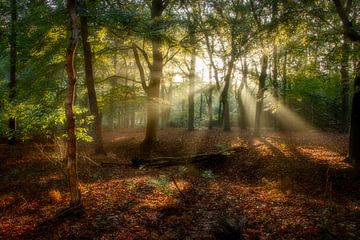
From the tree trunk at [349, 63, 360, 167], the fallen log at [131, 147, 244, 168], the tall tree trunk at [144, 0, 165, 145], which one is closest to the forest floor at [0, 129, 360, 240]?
the fallen log at [131, 147, 244, 168]

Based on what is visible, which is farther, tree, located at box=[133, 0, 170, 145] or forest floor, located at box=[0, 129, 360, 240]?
tree, located at box=[133, 0, 170, 145]

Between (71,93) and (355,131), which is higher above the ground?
(71,93)

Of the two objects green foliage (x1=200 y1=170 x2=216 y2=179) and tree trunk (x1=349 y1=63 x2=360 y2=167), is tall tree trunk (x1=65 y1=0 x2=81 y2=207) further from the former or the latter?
tree trunk (x1=349 y1=63 x2=360 y2=167)

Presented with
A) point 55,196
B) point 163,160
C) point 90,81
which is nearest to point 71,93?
point 55,196

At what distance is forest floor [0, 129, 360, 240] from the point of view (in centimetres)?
780

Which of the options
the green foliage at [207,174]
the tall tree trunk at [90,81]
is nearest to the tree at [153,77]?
the tall tree trunk at [90,81]

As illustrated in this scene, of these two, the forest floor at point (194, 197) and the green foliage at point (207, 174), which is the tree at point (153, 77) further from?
the green foliage at point (207, 174)

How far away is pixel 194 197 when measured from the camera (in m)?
10.5

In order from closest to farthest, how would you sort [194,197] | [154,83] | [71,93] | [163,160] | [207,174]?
[71,93] < [194,197] < [207,174] < [163,160] < [154,83]

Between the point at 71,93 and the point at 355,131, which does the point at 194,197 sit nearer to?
the point at 71,93

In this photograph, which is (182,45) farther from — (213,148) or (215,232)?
(215,232)

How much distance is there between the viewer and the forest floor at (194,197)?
25.6ft

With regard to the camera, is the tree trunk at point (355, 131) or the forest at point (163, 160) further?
the tree trunk at point (355, 131)

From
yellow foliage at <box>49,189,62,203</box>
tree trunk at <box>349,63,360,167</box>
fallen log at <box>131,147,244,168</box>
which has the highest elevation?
tree trunk at <box>349,63,360,167</box>
